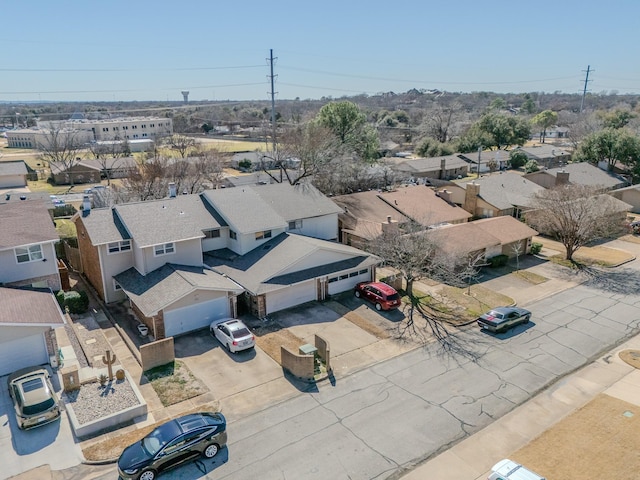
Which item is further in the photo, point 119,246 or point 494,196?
point 494,196

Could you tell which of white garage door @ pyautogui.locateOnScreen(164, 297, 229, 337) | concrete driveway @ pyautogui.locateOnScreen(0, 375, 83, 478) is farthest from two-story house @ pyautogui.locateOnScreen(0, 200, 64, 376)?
white garage door @ pyautogui.locateOnScreen(164, 297, 229, 337)

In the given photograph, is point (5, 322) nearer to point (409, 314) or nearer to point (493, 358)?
point (409, 314)

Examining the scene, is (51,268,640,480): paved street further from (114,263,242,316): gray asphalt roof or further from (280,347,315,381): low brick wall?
(114,263,242,316): gray asphalt roof

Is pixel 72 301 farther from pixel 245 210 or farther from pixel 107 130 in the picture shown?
pixel 107 130

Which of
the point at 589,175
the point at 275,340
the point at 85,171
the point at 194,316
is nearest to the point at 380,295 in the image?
the point at 275,340

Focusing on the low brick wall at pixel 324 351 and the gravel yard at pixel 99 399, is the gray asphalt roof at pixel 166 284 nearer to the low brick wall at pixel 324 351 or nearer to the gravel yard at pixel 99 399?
the gravel yard at pixel 99 399

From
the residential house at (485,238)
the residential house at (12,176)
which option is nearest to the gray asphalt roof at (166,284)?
the residential house at (485,238)

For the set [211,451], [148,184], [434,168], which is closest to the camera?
[211,451]
